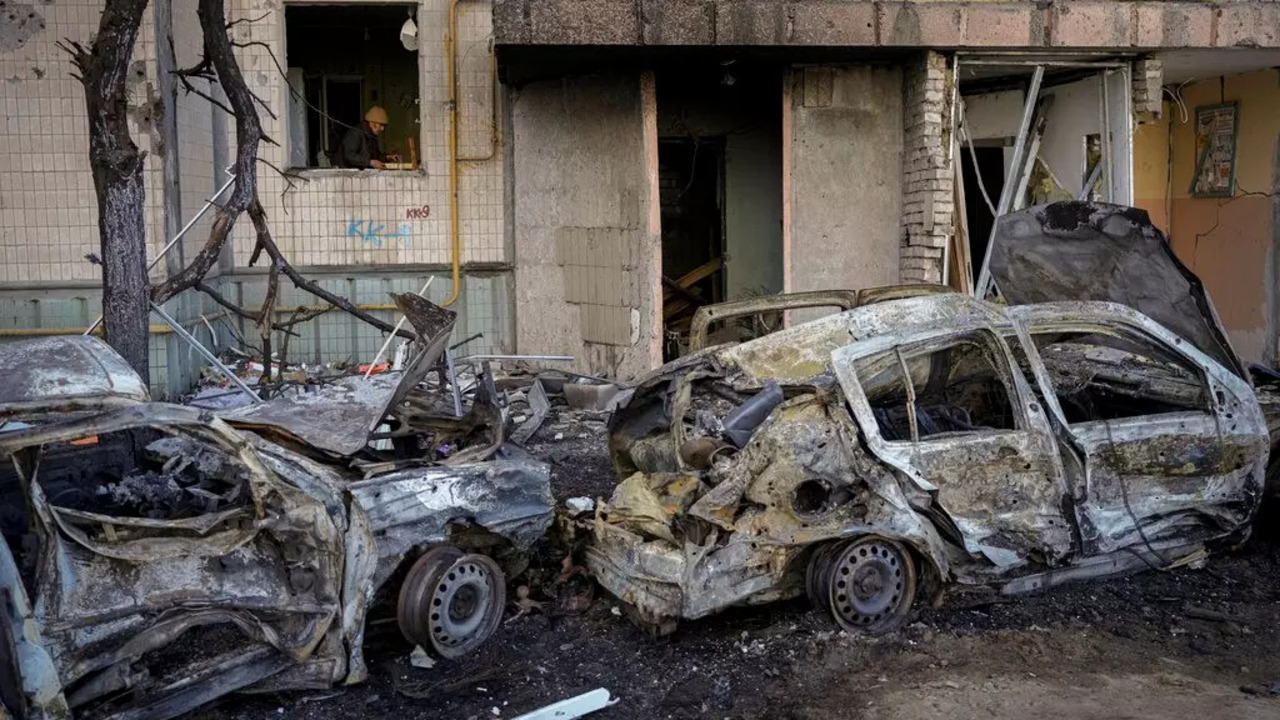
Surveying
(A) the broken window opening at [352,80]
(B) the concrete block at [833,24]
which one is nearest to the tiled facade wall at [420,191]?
(A) the broken window opening at [352,80]

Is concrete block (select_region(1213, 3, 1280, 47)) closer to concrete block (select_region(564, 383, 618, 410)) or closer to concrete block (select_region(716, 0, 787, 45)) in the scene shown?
concrete block (select_region(716, 0, 787, 45))

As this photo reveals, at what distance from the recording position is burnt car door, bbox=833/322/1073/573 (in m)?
5.59

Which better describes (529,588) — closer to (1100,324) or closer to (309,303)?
(1100,324)

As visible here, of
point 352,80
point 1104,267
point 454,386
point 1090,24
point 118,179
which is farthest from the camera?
point 352,80

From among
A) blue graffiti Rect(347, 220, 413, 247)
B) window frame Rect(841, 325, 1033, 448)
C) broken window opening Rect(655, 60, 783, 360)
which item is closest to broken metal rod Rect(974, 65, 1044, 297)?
broken window opening Rect(655, 60, 783, 360)

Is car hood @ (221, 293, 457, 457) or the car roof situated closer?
the car roof

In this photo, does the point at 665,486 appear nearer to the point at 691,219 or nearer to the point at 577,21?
the point at 577,21

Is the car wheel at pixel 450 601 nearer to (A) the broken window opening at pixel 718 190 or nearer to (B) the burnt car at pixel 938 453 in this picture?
(B) the burnt car at pixel 938 453

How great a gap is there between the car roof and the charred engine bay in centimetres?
134

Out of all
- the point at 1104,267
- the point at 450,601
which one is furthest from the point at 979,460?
the point at 450,601

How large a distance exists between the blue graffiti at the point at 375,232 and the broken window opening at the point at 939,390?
7.61m

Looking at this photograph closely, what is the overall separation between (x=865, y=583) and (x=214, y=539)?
2.85 metres

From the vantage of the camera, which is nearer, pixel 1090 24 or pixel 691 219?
pixel 1090 24

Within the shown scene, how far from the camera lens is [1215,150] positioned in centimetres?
1377
